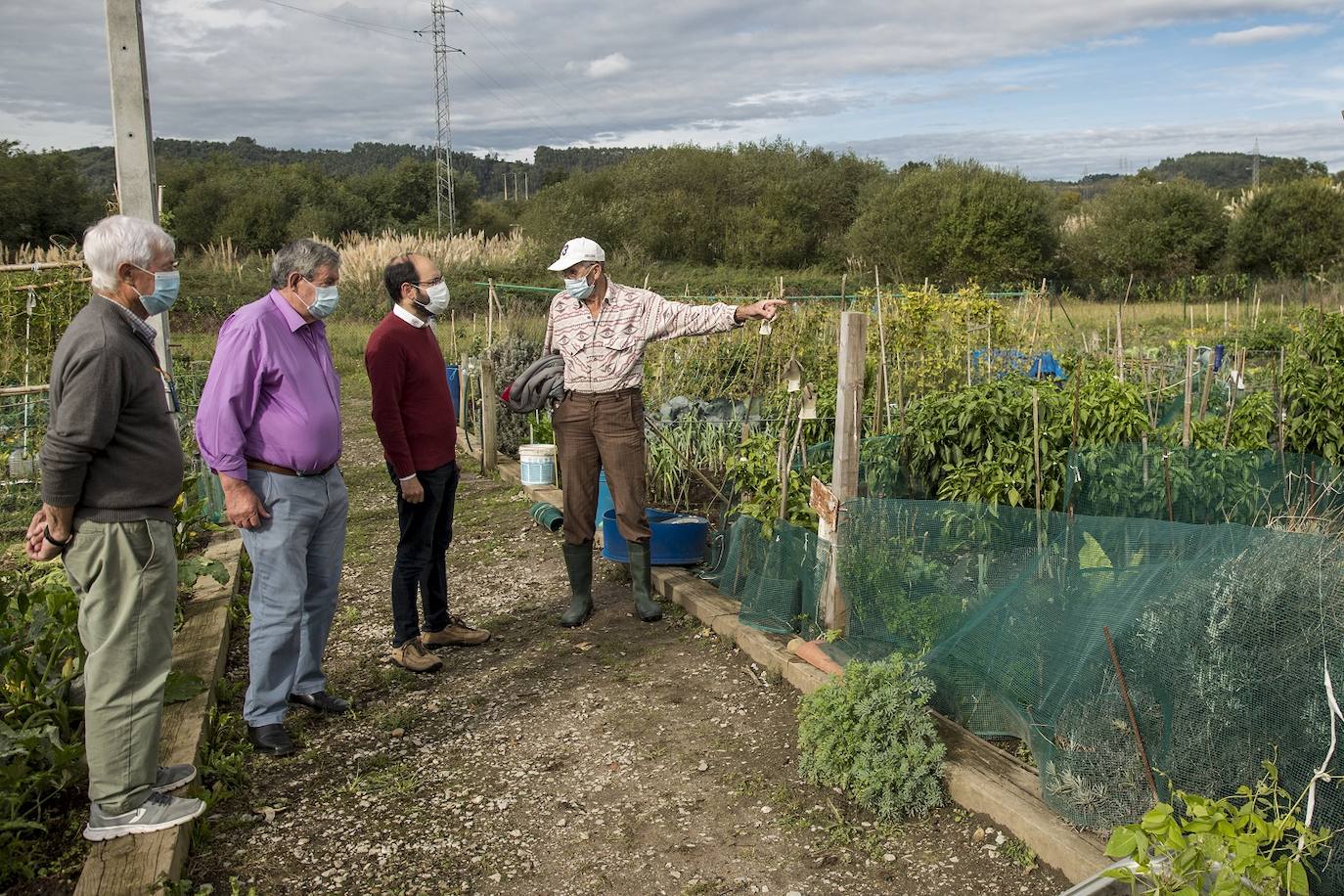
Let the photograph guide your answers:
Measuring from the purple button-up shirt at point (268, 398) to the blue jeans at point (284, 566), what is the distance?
0.32 feet

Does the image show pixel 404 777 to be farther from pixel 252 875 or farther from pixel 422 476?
pixel 422 476

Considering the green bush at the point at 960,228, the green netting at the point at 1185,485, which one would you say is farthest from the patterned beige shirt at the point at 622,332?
the green bush at the point at 960,228

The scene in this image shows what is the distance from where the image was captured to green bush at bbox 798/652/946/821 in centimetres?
331

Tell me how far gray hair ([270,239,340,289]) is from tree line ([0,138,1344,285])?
23521mm

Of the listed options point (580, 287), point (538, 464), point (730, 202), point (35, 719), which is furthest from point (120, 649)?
point (730, 202)

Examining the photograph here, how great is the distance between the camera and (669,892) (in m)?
3.01

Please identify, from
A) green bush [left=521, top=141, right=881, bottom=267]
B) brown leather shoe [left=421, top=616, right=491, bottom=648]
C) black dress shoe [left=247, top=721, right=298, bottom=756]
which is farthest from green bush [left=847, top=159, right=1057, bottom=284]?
black dress shoe [left=247, top=721, right=298, bottom=756]

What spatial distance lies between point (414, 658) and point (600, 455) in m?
1.29

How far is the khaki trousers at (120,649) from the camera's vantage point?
2988 mm

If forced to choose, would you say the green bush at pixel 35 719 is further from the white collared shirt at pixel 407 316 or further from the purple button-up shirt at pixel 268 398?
the white collared shirt at pixel 407 316

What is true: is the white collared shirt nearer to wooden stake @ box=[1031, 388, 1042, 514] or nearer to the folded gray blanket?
the folded gray blanket

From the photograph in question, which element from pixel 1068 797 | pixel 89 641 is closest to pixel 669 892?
pixel 1068 797

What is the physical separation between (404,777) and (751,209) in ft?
146

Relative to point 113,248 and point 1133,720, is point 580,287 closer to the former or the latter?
point 113,248
